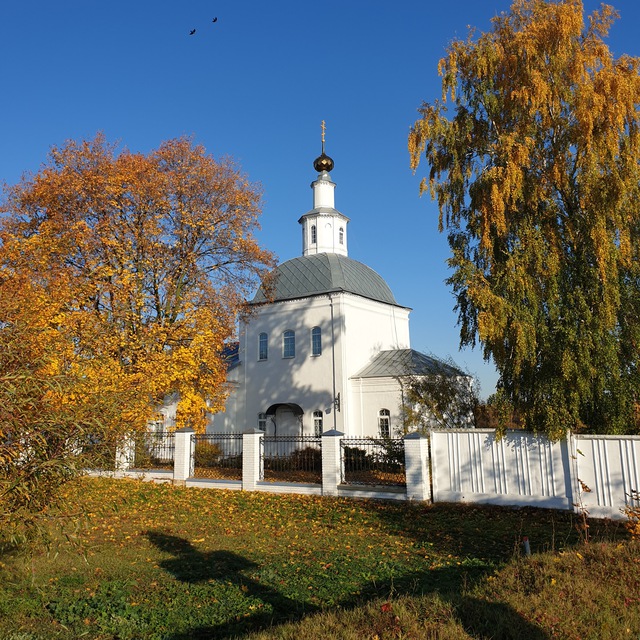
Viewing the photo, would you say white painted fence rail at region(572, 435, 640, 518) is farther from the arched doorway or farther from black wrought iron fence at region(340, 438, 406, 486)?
the arched doorway

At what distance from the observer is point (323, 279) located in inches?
1131

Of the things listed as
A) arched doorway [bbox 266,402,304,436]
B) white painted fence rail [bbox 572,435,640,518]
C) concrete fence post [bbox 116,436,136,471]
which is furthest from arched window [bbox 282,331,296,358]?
white painted fence rail [bbox 572,435,640,518]

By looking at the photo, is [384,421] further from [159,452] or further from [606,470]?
[606,470]

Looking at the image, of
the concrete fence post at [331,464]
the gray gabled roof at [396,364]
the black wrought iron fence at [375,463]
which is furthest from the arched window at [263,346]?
the concrete fence post at [331,464]

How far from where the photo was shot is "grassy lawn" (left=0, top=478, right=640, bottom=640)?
4.68 meters

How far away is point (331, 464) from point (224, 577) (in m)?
7.64

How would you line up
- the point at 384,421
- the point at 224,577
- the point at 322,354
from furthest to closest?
1. the point at 322,354
2. the point at 384,421
3. the point at 224,577

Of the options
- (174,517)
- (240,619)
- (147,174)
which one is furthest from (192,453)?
(240,619)

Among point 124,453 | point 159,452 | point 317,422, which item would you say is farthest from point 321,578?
point 317,422

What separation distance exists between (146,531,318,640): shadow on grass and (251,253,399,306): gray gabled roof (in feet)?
62.9

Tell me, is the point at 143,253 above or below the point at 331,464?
above

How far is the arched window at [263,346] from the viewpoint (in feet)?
97.1

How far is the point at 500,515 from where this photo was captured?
11688mm

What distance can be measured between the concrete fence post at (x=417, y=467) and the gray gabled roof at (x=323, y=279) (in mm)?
14616
